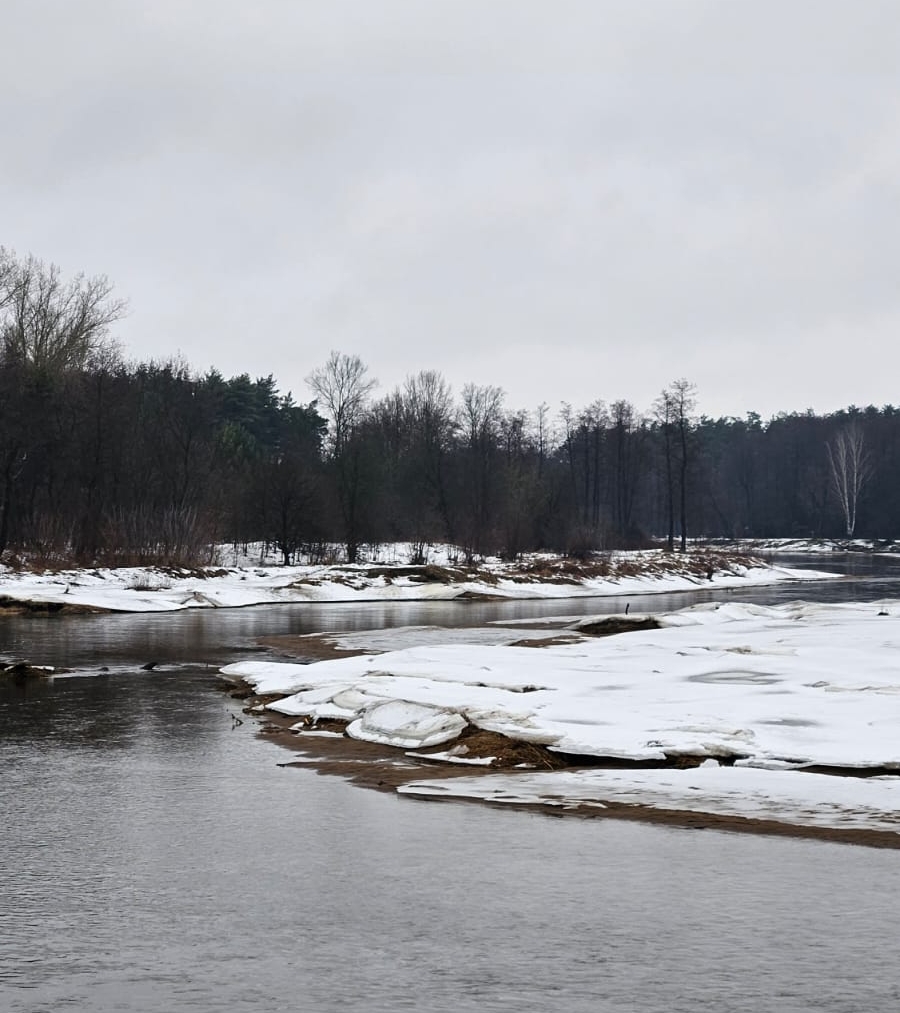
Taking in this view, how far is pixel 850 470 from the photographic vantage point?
118 m

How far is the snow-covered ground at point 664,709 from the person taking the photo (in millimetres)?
10148

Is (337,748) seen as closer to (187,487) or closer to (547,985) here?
(547,985)

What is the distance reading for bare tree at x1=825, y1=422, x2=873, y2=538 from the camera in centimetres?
11312

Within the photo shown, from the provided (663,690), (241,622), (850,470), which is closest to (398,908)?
(663,690)

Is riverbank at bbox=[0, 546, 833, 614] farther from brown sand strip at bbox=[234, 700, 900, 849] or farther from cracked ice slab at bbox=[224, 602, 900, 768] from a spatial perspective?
brown sand strip at bbox=[234, 700, 900, 849]

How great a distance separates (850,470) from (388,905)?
118867 mm

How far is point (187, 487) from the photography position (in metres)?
55.5

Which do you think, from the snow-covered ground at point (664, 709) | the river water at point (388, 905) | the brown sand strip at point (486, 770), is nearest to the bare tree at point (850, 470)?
the snow-covered ground at point (664, 709)

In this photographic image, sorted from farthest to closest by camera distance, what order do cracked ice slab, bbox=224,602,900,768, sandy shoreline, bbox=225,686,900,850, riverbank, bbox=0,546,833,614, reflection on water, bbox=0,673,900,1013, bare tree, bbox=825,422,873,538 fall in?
bare tree, bbox=825,422,873,538 < riverbank, bbox=0,546,833,614 < cracked ice slab, bbox=224,602,900,768 < sandy shoreline, bbox=225,686,900,850 < reflection on water, bbox=0,673,900,1013

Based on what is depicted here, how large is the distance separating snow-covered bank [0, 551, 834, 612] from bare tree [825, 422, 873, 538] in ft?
161

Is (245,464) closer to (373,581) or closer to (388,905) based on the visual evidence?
(373,581)

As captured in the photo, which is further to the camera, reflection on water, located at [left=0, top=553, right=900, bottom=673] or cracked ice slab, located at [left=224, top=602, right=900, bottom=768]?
reflection on water, located at [left=0, top=553, right=900, bottom=673]

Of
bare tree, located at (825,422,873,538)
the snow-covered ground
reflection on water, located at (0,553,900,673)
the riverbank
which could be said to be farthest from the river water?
bare tree, located at (825,422,873,538)

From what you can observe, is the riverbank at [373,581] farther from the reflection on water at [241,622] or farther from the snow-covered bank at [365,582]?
the reflection on water at [241,622]
